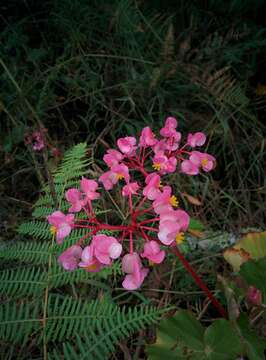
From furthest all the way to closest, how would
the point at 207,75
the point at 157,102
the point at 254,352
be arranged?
the point at 157,102
the point at 207,75
the point at 254,352

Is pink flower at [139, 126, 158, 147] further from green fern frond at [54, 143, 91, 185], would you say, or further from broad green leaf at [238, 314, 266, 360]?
broad green leaf at [238, 314, 266, 360]

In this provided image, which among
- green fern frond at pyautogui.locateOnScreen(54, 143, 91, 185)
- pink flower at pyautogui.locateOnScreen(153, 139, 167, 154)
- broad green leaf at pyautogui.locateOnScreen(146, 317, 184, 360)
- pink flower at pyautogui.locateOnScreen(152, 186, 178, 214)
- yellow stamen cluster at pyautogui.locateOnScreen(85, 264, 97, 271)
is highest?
pink flower at pyautogui.locateOnScreen(152, 186, 178, 214)

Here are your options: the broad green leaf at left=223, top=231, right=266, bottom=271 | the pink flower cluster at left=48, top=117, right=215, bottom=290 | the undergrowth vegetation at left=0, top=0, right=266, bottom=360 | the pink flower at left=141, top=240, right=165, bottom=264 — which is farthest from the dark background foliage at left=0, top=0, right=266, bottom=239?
the pink flower at left=141, top=240, right=165, bottom=264

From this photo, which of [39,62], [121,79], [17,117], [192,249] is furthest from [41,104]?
[192,249]

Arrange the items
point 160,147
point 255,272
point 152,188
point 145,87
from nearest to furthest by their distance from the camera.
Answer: point 152,188
point 255,272
point 160,147
point 145,87

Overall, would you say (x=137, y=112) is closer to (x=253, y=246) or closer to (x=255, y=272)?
(x=253, y=246)

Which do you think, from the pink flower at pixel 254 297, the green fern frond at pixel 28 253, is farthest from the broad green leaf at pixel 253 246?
the green fern frond at pixel 28 253

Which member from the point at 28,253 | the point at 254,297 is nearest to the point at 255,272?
the point at 254,297

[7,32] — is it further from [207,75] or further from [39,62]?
[207,75]
